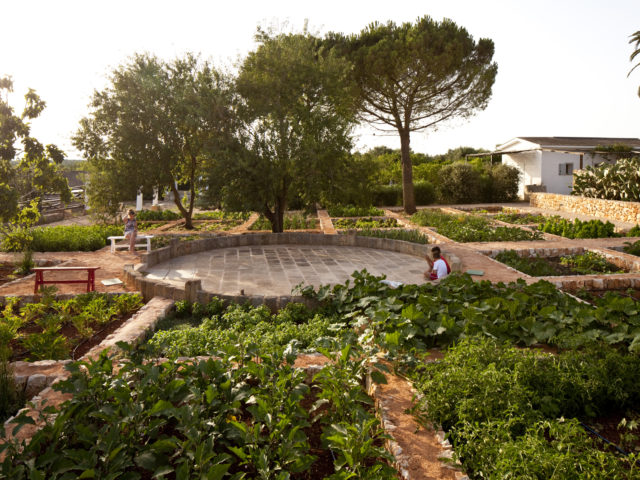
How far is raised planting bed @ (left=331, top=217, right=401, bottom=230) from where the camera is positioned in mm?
16719

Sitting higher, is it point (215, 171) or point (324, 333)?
point (215, 171)

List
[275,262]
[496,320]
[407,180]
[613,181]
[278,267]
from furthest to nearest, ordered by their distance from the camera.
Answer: [407,180], [613,181], [275,262], [278,267], [496,320]

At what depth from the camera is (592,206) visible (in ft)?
64.7

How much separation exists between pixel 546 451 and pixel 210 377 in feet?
7.73

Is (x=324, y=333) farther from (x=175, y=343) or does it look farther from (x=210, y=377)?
(x=210, y=377)

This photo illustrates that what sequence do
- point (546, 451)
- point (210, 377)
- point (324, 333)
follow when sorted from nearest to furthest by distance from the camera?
point (546, 451) < point (210, 377) < point (324, 333)

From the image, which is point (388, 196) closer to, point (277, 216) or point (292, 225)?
point (292, 225)

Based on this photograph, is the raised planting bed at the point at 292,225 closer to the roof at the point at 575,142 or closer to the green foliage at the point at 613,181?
the green foliage at the point at 613,181

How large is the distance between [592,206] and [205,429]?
20.7 metres

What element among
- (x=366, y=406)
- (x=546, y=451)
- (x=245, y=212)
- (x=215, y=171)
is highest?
(x=215, y=171)

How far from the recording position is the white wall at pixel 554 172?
2872 cm

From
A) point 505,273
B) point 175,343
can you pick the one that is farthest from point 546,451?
point 505,273

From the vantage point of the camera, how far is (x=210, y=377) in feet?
12.1

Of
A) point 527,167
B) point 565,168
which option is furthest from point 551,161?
point 527,167
